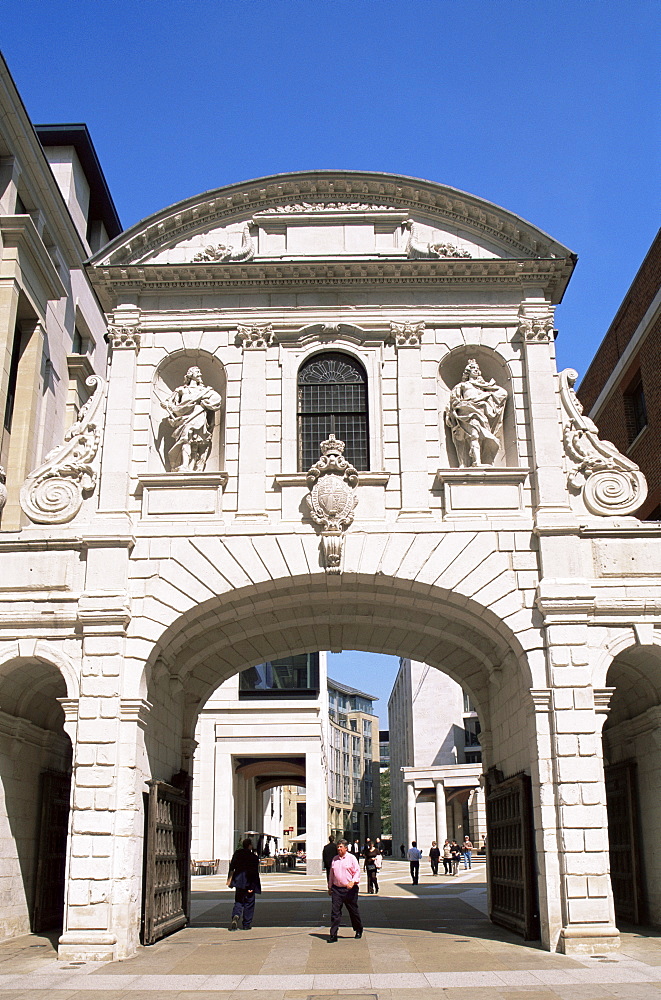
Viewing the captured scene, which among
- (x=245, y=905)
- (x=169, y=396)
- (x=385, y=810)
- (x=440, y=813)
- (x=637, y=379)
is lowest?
(x=385, y=810)

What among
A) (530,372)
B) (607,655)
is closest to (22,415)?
(530,372)

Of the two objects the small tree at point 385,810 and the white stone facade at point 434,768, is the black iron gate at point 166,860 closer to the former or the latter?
the white stone facade at point 434,768

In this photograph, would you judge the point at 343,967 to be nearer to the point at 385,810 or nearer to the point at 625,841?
the point at 625,841

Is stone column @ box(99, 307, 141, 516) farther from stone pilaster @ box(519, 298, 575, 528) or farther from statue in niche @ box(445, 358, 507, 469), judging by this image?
stone pilaster @ box(519, 298, 575, 528)

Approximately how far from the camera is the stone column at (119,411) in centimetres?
1680

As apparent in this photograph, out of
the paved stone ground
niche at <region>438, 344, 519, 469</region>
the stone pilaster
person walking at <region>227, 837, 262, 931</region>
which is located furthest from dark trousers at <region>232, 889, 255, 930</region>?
niche at <region>438, 344, 519, 469</region>

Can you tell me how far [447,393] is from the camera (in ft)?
60.1

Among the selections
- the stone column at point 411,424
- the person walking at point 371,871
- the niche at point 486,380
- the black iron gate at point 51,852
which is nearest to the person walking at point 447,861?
the person walking at point 371,871

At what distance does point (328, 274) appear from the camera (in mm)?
18297

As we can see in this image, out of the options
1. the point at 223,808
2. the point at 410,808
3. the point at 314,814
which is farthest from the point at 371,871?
the point at 410,808

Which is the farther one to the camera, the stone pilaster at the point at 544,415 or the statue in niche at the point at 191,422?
the statue in niche at the point at 191,422

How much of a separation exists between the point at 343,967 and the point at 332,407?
9847 millimetres

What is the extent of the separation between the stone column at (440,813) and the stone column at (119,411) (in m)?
44.0

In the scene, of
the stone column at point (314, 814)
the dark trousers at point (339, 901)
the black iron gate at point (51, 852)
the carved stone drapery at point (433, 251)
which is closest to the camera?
the dark trousers at point (339, 901)
